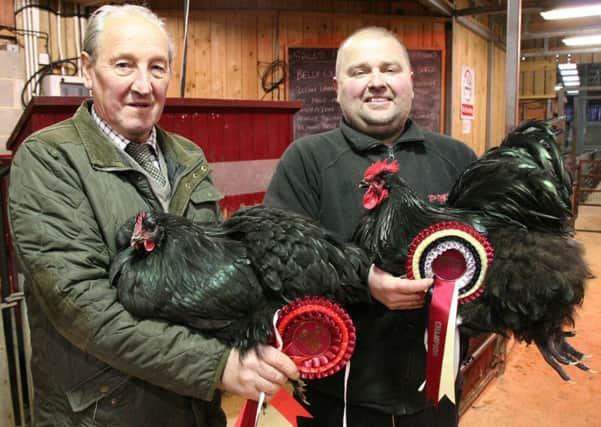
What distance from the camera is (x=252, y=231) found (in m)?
1.25

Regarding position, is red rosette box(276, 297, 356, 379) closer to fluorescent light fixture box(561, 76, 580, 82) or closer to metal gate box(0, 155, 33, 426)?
metal gate box(0, 155, 33, 426)

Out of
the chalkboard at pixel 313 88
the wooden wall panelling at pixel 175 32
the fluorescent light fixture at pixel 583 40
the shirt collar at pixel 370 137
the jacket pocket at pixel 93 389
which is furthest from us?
the fluorescent light fixture at pixel 583 40

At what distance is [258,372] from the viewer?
1.10m

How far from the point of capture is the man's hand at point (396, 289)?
1.30 m

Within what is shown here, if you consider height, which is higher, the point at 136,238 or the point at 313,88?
the point at 313,88

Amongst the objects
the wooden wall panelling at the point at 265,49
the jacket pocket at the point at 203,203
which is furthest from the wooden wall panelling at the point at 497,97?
the jacket pocket at the point at 203,203

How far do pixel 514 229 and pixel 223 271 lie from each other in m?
0.84

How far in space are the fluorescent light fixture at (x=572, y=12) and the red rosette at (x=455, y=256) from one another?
5151mm

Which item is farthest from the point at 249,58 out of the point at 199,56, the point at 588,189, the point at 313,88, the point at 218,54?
the point at 588,189

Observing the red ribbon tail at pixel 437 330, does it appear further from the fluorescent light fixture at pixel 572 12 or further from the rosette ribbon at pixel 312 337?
the fluorescent light fixture at pixel 572 12

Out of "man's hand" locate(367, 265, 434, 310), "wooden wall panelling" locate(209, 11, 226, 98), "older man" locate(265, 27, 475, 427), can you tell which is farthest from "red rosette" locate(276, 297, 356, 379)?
"wooden wall panelling" locate(209, 11, 226, 98)

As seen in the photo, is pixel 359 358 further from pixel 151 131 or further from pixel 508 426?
pixel 508 426

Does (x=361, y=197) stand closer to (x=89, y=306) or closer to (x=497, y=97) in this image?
(x=89, y=306)

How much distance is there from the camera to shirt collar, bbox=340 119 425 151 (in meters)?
1.70
